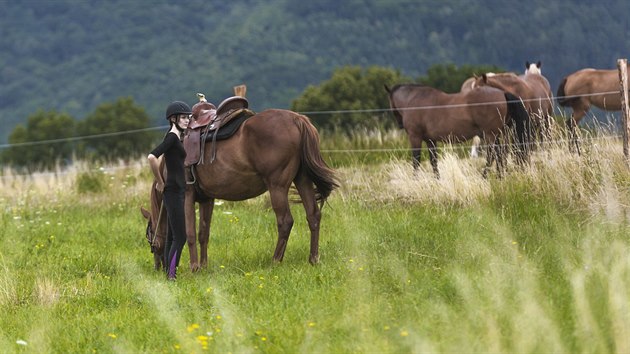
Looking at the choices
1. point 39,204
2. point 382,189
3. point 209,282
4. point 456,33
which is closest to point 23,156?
point 39,204

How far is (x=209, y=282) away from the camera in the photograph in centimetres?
878

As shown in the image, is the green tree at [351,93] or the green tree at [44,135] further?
the green tree at [44,135]

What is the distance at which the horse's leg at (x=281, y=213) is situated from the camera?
9.37m

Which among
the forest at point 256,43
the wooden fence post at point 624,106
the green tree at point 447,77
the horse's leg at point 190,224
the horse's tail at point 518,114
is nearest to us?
the horse's leg at point 190,224

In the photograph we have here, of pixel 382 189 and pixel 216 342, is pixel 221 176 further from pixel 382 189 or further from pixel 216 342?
pixel 382 189

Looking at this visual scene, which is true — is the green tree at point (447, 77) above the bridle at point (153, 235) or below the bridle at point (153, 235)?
below

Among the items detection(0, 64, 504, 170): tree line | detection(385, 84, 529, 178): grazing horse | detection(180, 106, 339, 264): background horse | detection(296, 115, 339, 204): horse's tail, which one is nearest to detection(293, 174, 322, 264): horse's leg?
detection(180, 106, 339, 264): background horse

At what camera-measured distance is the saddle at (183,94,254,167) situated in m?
9.67

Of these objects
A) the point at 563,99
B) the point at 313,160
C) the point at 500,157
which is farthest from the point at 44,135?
the point at 313,160

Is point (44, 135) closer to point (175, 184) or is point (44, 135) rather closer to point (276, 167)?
point (175, 184)

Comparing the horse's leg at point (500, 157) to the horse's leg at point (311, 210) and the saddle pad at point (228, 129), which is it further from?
the saddle pad at point (228, 129)

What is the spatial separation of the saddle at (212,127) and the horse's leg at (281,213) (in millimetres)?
803

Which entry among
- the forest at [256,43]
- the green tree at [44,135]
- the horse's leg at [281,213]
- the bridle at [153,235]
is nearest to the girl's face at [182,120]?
the bridle at [153,235]

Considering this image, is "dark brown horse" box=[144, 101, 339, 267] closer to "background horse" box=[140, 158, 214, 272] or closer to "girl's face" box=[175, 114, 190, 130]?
"background horse" box=[140, 158, 214, 272]
